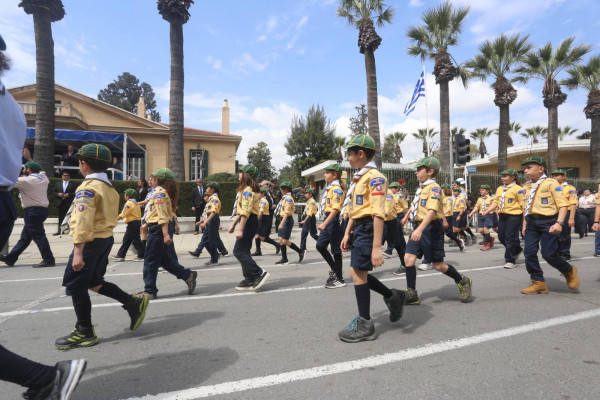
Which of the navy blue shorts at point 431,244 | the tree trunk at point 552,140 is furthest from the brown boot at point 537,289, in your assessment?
the tree trunk at point 552,140

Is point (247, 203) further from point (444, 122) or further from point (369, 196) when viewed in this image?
point (444, 122)

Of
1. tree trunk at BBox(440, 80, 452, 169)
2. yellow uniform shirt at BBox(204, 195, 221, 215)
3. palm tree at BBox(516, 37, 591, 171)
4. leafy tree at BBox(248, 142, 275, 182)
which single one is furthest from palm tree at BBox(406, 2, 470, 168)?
leafy tree at BBox(248, 142, 275, 182)

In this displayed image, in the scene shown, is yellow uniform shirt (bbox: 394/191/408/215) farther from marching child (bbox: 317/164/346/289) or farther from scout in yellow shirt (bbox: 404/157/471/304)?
scout in yellow shirt (bbox: 404/157/471/304)

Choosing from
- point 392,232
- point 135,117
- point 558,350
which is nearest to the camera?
point 558,350

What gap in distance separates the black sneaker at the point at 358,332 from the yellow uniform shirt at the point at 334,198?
286 cm

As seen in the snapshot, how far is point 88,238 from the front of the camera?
10.6 feet

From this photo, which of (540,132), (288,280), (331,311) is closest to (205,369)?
(331,311)

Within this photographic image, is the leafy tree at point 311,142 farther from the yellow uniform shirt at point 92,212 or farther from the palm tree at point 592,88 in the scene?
the yellow uniform shirt at point 92,212

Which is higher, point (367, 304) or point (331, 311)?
point (367, 304)

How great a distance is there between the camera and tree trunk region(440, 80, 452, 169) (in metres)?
19.3

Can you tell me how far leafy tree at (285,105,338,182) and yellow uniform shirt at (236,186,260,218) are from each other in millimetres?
32526

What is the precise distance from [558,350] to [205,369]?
2.93 m

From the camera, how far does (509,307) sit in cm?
446

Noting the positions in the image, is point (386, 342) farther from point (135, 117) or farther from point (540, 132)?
point (540, 132)
